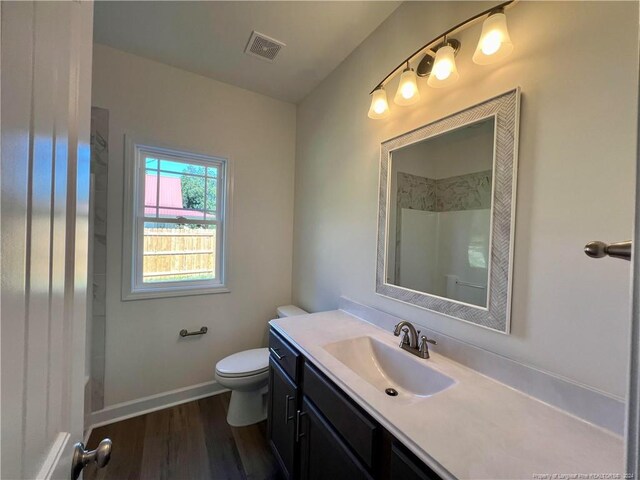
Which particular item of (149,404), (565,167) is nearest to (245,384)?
(149,404)

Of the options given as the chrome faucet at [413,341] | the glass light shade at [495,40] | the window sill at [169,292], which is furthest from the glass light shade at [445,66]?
the window sill at [169,292]

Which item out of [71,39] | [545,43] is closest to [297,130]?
[545,43]

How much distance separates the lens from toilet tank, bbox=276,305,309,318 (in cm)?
226

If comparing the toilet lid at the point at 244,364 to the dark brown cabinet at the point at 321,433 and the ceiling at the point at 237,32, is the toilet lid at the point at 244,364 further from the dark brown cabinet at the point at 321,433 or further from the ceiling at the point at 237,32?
the ceiling at the point at 237,32

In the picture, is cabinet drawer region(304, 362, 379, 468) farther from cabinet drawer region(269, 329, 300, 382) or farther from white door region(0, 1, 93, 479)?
white door region(0, 1, 93, 479)

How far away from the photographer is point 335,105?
197 cm

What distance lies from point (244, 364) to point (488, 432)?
5.24 ft

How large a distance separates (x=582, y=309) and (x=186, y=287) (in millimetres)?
2362

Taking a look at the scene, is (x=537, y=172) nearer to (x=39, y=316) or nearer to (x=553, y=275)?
(x=553, y=275)

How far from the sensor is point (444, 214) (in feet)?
→ 4.15

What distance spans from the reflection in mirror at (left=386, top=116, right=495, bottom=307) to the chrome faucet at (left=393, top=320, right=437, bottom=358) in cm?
21

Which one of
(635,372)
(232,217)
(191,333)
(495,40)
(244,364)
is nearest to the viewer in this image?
(635,372)

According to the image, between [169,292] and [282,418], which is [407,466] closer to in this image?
[282,418]

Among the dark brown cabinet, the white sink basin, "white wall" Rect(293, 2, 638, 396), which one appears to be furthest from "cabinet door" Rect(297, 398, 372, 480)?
"white wall" Rect(293, 2, 638, 396)
